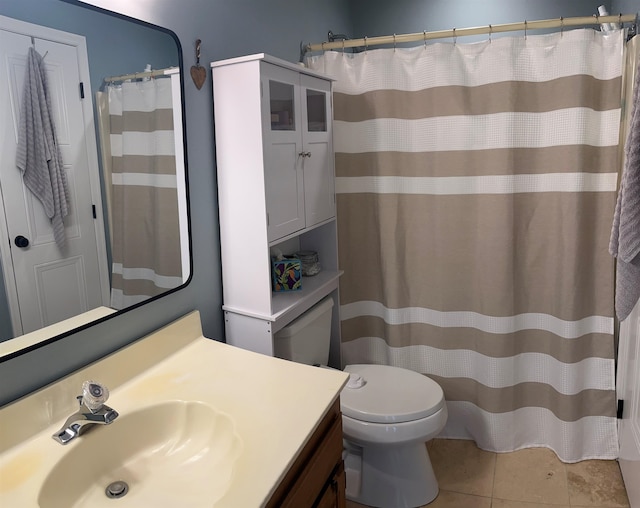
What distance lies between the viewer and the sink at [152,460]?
1.09m

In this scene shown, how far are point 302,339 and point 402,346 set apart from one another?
664 mm

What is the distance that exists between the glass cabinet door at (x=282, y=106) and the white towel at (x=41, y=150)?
27.1 inches

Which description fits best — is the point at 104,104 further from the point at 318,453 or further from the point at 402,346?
the point at 402,346

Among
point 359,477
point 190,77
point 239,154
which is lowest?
point 359,477

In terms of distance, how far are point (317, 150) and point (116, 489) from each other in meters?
1.34

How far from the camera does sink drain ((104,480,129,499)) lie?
113 cm

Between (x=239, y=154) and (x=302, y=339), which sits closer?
(x=239, y=154)

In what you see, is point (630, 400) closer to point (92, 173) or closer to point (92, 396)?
point (92, 396)

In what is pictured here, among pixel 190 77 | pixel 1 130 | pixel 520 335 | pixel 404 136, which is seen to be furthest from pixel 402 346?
pixel 1 130

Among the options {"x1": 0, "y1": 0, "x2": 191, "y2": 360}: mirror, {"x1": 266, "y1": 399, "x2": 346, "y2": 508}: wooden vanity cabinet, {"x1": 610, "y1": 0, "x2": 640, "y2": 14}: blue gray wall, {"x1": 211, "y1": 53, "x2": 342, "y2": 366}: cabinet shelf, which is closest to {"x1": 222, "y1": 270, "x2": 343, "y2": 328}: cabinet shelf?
{"x1": 211, "y1": 53, "x2": 342, "y2": 366}: cabinet shelf

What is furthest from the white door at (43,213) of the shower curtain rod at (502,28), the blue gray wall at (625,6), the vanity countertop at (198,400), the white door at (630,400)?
the blue gray wall at (625,6)

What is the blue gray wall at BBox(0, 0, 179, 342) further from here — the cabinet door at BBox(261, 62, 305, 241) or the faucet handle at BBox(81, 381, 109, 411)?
the cabinet door at BBox(261, 62, 305, 241)

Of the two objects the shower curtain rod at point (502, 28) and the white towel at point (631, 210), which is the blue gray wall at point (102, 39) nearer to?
the shower curtain rod at point (502, 28)

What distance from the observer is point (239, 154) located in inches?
65.9
